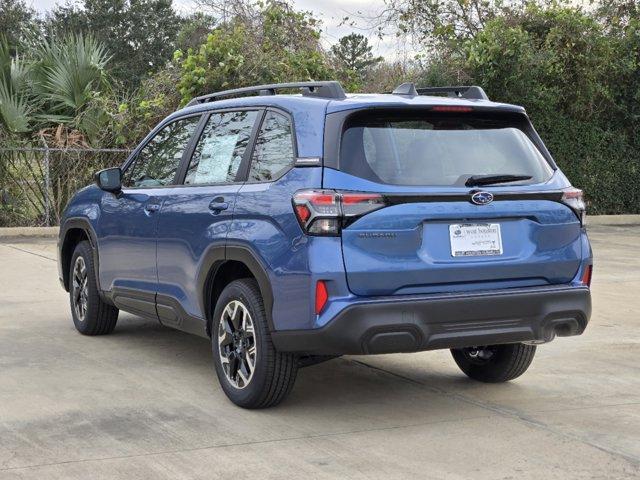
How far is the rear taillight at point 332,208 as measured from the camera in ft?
16.1

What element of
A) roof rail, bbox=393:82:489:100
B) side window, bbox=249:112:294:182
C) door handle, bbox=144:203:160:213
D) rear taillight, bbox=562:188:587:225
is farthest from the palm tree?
rear taillight, bbox=562:188:587:225

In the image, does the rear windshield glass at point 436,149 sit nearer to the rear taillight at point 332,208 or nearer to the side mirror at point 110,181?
the rear taillight at point 332,208

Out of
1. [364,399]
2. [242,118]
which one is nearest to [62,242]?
[242,118]

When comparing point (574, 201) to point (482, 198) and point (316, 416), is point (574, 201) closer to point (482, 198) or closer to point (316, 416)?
point (482, 198)

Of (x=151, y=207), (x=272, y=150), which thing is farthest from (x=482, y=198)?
(x=151, y=207)

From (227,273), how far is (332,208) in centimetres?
117

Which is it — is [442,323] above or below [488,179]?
below

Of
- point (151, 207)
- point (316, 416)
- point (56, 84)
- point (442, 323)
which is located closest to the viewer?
point (442, 323)

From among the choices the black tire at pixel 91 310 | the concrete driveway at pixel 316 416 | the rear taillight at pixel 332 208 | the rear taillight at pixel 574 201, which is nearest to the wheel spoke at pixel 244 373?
the concrete driveway at pixel 316 416

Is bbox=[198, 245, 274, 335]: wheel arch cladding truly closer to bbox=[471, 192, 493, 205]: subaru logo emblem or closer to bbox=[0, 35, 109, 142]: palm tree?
bbox=[471, 192, 493, 205]: subaru logo emblem

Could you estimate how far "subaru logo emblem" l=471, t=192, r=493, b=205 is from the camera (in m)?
5.20

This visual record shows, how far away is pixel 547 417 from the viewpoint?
546 cm

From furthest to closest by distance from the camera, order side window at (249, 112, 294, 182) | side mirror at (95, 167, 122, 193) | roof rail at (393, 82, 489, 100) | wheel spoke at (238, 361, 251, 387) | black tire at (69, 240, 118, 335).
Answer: black tire at (69, 240, 118, 335) < side mirror at (95, 167, 122, 193) < roof rail at (393, 82, 489, 100) < wheel spoke at (238, 361, 251, 387) < side window at (249, 112, 294, 182)

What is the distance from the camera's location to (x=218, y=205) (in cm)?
577
